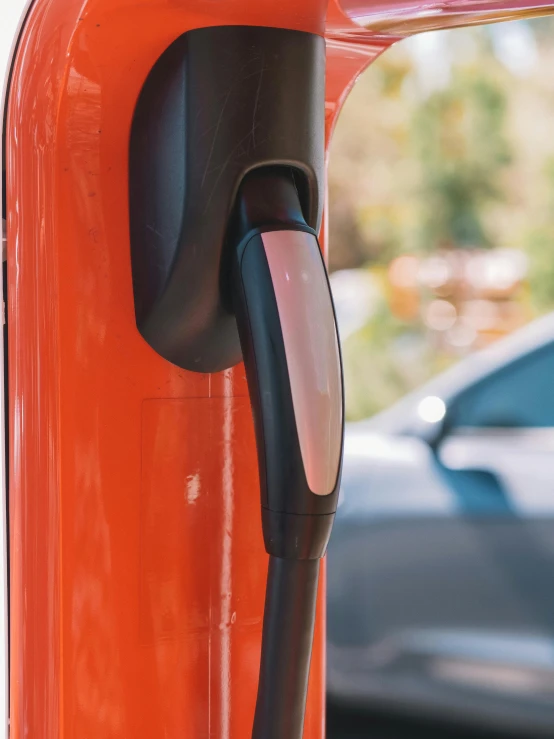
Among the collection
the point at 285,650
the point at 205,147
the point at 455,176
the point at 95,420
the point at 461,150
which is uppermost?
the point at 461,150

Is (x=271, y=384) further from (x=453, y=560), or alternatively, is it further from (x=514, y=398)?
(x=514, y=398)

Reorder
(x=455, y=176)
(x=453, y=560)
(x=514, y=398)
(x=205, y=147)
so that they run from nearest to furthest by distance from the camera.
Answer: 1. (x=205, y=147)
2. (x=453, y=560)
3. (x=514, y=398)
4. (x=455, y=176)

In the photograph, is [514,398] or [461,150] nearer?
[514,398]

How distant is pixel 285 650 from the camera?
65 centimetres

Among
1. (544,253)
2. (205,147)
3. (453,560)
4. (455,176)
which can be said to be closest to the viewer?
(205,147)

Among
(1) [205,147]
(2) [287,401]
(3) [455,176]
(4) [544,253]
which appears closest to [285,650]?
(2) [287,401]

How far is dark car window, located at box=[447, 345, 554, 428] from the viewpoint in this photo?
2850mm

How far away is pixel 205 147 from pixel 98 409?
0.59 feet

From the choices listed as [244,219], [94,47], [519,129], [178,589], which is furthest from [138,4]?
[519,129]

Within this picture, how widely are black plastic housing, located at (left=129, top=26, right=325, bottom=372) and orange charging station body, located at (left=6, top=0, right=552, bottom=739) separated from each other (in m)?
0.01

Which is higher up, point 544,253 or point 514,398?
point 544,253

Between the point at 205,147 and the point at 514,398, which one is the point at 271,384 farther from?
the point at 514,398

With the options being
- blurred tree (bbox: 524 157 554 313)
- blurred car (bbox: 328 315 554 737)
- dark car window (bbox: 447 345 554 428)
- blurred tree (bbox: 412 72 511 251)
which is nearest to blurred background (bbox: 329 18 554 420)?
blurred tree (bbox: 412 72 511 251)

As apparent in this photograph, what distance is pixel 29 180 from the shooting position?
2.04ft
